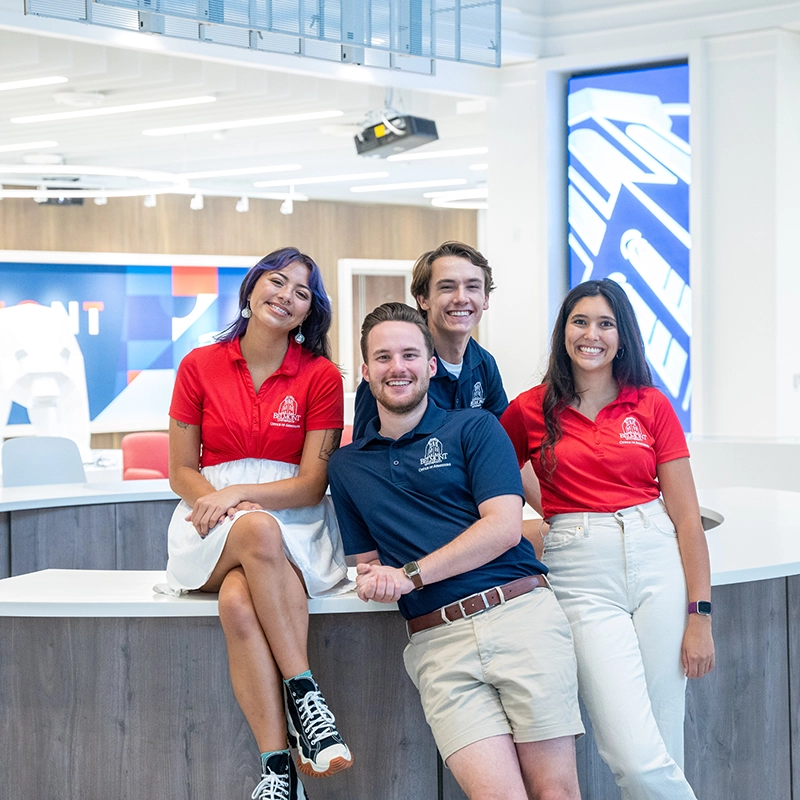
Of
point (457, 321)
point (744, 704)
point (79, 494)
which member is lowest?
point (744, 704)

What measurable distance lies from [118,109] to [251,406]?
22.8 feet

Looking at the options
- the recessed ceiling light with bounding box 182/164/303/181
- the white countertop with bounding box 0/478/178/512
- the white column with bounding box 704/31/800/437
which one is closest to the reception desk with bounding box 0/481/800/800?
the white countertop with bounding box 0/478/178/512

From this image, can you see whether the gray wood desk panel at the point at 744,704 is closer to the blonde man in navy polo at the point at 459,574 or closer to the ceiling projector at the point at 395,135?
the blonde man in navy polo at the point at 459,574

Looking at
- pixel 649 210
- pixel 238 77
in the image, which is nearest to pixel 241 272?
pixel 238 77

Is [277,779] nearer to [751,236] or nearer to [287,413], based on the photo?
[287,413]

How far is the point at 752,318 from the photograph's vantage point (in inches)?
274

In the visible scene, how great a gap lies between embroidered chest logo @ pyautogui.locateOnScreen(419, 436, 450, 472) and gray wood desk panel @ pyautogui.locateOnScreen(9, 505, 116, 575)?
9.40 feet

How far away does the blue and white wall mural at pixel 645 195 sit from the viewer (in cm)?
722

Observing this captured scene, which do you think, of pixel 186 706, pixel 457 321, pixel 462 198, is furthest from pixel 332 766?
pixel 462 198

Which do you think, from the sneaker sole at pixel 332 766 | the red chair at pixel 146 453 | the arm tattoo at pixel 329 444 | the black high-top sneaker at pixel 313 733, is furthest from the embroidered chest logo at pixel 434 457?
the red chair at pixel 146 453

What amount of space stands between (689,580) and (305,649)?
0.93m

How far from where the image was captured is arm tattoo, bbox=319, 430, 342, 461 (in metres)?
2.86

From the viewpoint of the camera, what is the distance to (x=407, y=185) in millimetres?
13562

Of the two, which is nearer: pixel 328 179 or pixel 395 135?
pixel 395 135
